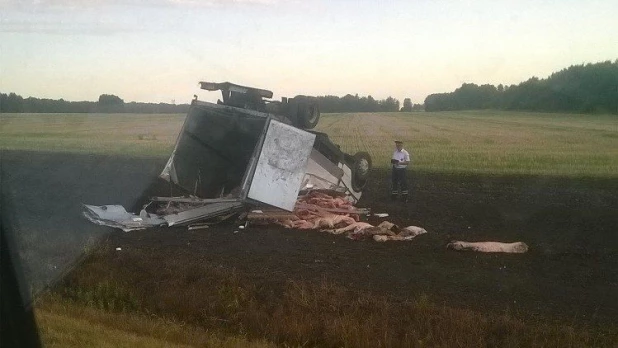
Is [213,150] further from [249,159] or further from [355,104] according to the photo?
[355,104]

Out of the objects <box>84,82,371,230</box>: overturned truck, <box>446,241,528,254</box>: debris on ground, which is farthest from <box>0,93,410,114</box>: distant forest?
<box>446,241,528,254</box>: debris on ground

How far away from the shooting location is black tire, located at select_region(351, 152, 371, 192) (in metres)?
17.2

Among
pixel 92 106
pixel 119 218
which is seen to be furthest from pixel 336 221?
pixel 92 106

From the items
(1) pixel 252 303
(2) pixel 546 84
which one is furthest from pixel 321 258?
(2) pixel 546 84

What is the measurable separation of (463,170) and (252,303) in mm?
15863

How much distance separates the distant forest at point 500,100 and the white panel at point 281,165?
30.1 feet

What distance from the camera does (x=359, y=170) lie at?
17359 mm

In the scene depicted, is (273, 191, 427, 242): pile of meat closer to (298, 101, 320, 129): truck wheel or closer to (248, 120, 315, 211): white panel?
(248, 120, 315, 211): white panel

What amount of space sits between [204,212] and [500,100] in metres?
23.2

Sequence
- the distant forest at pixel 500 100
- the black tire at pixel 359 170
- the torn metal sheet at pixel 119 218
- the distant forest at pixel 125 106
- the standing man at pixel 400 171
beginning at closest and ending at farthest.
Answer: the torn metal sheet at pixel 119 218 < the black tire at pixel 359 170 < the standing man at pixel 400 171 < the distant forest at pixel 125 106 < the distant forest at pixel 500 100

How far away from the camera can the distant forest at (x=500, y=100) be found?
2680cm

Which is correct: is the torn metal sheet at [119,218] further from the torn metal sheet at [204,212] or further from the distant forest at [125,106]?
the distant forest at [125,106]

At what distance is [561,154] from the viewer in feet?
83.7

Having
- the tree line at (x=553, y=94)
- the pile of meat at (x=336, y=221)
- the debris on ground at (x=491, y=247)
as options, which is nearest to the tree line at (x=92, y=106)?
the pile of meat at (x=336, y=221)
